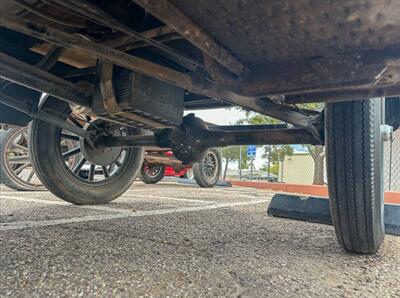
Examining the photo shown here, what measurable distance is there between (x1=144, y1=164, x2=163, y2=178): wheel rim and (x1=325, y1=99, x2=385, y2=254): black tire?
553 centimetres

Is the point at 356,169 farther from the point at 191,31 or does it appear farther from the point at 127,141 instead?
the point at 127,141

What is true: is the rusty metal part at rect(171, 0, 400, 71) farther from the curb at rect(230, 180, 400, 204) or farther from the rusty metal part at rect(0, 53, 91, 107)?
the curb at rect(230, 180, 400, 204)

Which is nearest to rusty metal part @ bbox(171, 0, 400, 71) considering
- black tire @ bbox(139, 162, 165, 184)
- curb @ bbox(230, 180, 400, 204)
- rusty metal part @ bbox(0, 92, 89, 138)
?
rusty metal part @ bbox(0, 92, 89, 138)

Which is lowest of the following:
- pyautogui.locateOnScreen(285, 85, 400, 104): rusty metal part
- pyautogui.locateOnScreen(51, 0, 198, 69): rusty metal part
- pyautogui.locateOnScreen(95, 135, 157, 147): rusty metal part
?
pyautogui.locateOnScreen(95, 135, 157, 147): rusty metal part

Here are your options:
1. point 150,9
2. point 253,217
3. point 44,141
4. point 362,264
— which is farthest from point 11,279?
point 253,217

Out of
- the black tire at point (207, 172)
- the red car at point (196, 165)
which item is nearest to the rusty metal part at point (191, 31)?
the red car at point (196, 165)

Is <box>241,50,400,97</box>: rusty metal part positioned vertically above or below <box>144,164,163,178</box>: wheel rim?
above

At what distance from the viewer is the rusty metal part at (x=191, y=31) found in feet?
2.50

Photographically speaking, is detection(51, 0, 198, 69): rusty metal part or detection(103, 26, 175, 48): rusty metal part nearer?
detection(51, 0, 198, 69): rusty metal part

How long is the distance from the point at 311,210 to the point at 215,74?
1.49 metres

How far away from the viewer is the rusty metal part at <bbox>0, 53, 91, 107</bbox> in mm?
1228

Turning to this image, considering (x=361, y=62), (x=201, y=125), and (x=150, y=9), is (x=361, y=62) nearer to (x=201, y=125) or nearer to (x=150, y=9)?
(x=150, y=9)

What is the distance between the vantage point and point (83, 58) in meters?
1.68

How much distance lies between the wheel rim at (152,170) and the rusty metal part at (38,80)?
5209 mm
